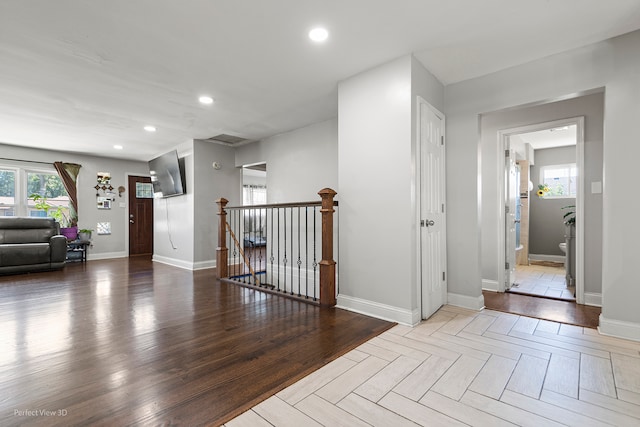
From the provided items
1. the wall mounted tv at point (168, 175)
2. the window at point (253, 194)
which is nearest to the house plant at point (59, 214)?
the wall mounted tv at point (168, 175)

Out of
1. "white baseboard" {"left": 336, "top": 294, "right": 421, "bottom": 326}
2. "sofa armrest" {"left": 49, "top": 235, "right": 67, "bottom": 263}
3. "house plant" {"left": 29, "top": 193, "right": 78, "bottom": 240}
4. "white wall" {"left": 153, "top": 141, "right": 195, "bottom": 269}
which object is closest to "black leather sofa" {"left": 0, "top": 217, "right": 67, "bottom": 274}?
"sofa armrest" {"left": 49, "top": 235, "right": 67, "bottom": 263}

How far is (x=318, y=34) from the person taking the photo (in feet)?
7.73

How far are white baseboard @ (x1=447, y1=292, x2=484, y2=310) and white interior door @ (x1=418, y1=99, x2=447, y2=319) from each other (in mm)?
63

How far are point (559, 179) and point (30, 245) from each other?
10045 millimetres

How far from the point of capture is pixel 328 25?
88.4 inches

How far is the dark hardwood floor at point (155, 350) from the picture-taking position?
1.51 m

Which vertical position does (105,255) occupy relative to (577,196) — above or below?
below

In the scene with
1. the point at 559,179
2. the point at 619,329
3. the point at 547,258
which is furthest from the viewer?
the point at 559,179

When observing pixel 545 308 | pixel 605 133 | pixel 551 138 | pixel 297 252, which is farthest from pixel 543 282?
pixel 297 252

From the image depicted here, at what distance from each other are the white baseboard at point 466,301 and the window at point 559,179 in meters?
4.80

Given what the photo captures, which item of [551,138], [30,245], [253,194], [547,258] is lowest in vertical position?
[547,258]

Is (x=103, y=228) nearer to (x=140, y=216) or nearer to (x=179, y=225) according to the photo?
(x=140, y=216)

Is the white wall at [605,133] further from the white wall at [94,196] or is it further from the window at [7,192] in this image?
the window at [7,192]

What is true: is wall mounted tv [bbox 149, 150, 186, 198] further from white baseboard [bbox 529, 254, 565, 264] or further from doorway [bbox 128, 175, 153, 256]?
white baseboard [bbox 529, 254, 565, 264]
